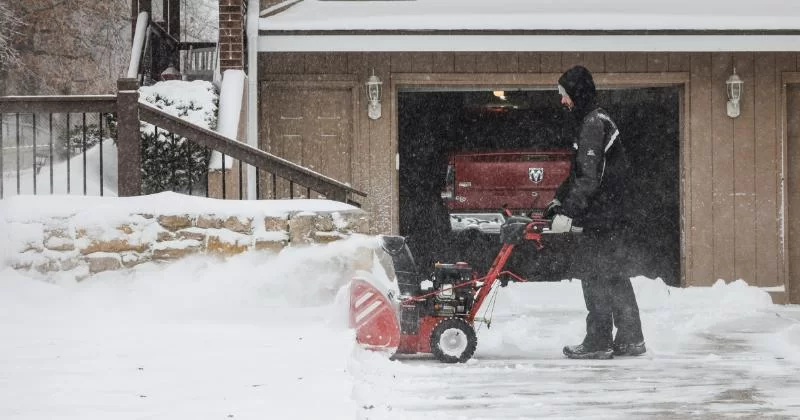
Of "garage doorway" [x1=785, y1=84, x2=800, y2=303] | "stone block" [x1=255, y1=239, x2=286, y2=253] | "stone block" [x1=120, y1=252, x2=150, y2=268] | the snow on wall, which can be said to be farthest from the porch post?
"garage doorway" [x1=785, y1=84, x2=800, y2=303]

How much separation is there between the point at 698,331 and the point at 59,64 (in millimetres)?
21018

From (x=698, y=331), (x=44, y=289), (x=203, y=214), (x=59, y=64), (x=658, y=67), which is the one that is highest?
(x=59, y=64)

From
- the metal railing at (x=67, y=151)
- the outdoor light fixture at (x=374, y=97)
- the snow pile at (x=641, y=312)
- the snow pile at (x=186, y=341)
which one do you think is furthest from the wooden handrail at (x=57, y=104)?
the outdoor light fixture at (x=374, y=97)

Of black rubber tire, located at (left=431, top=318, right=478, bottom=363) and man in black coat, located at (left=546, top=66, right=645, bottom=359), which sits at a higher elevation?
man in black coat, located at (left=546, top=66, right=645, bottom=359)

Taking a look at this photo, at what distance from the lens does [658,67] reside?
40.1 ft

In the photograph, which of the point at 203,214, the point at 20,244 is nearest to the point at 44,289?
the point at 20,244

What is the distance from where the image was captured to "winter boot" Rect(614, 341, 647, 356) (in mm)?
6512

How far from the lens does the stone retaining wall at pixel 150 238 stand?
707cm

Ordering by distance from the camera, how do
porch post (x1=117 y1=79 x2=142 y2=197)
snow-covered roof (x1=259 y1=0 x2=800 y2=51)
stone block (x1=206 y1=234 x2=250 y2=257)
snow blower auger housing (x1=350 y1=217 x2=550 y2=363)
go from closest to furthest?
snow blower auger housing (x1=350 y1=217 x2=550 y2=363), stone block (x1=206 y1=234 x2=250 y2=257), porch post (x1=117 y1=79 x2=142 y2=197), snow-covered roof (x1=259 y1=0 x2=800 y2=51)

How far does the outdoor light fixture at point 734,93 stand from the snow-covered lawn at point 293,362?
13.5ft

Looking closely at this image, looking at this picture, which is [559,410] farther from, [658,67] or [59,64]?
[59,64]

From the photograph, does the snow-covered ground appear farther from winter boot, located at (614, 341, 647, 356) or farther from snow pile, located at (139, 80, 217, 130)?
snow pile, located at (139, 80, 217, 130)

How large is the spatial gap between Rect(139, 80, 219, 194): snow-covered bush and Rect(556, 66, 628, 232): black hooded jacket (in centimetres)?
388

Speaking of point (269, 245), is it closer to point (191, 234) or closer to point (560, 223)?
point (191, 234)
